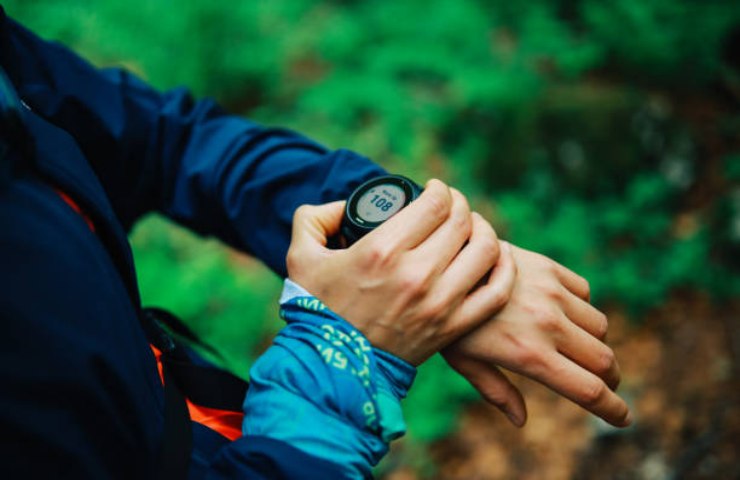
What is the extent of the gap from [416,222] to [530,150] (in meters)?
2.83

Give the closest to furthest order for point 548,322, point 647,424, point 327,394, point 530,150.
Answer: point 327,394
point 548,322
point 647,424
point 530,150

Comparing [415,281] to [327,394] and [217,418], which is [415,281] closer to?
[327,394]

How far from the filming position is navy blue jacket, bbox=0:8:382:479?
778 millimetres

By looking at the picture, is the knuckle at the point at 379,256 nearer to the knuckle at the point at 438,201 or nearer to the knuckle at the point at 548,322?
the knuckle at the point at 438,201

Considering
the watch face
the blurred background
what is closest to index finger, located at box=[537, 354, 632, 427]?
the watch face

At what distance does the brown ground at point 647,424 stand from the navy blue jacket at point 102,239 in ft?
6.42

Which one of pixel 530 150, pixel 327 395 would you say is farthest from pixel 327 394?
pixel 530 150

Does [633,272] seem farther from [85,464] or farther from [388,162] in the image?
[85,464]

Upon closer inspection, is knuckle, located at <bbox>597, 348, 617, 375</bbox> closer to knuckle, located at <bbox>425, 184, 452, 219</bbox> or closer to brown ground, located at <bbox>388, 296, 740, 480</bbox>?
knuckle, located at <bbox>425, 184, 452, 219</bbox>

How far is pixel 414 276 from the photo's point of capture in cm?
102

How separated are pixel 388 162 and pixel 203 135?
2292 millimetres

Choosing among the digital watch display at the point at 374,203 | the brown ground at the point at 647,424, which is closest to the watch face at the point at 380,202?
the digital watch display at the point at 374,203

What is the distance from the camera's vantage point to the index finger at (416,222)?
1.05m

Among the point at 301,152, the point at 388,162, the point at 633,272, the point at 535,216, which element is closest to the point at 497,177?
the point at 535,216
